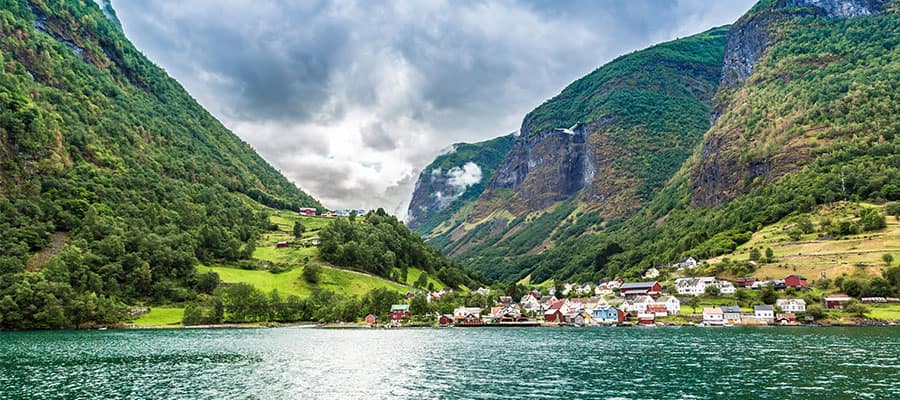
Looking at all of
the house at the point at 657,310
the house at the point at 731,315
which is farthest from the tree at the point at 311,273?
the house at the point at 731,315

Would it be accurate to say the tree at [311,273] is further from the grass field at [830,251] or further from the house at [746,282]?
the grass field at [830,251]

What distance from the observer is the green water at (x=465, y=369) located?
46000 millimetres

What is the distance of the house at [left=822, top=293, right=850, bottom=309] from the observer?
12450cm

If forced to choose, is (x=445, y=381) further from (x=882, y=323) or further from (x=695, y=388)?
(x=882, y=323)

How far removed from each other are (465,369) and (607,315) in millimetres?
102968

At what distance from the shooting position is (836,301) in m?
125

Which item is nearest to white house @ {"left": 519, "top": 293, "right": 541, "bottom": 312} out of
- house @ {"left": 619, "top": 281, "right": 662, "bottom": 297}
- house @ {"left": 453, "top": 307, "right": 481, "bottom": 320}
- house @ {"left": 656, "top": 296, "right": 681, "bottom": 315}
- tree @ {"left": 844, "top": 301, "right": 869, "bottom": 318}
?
Answer: house @ {"left": 453, "top": 307, "right": 481, "bottom": 320}

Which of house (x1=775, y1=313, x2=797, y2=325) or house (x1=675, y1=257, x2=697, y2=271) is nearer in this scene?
house (x1=775, y1=313, x2=797, y2=325)

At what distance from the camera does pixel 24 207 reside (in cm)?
14600

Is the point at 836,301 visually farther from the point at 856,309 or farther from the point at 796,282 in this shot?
the point at 796,282

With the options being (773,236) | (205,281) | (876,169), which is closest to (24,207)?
(205,281)

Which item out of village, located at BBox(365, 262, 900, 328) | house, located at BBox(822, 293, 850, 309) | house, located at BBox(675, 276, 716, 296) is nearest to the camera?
house, located at BBox(822, 293, 850, 309)

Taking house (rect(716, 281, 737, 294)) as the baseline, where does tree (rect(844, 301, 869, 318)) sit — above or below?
below

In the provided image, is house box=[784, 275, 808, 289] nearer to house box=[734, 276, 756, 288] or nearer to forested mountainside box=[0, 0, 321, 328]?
house box=[734, 276, 756, 288]
